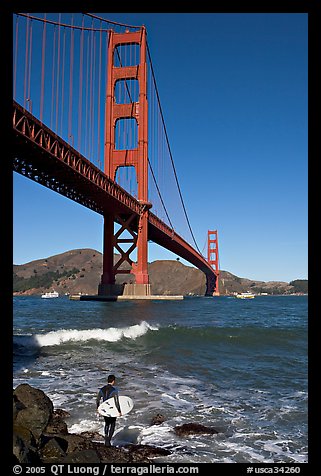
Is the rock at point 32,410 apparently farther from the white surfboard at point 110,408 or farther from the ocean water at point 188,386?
the ocean water at point 188,386

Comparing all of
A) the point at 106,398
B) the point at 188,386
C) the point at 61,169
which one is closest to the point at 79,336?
the point at 188,386

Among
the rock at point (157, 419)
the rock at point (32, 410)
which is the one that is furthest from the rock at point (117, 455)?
the rock at point (157, 419)

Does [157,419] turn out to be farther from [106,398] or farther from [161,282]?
[161,282]

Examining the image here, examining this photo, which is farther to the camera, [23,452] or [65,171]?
[65,171]
